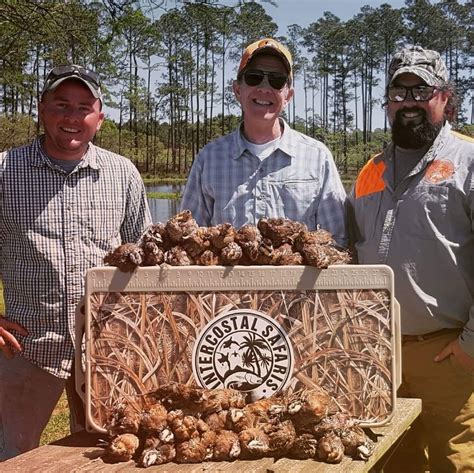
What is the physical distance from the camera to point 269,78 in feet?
9.12

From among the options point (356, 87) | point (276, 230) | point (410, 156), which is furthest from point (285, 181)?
point (356, 87)

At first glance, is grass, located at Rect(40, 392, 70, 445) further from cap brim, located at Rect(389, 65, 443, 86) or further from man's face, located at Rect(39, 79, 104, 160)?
cap brim, located at Rect(389, 65, 443, 86)

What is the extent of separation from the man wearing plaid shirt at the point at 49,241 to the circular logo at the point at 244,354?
1.06 m

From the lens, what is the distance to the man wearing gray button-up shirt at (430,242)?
2707mm

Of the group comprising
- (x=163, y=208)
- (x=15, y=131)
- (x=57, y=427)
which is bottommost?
(x=57, y=427)

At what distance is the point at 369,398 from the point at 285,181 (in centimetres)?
111

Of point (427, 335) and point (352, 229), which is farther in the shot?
point (352, 229)

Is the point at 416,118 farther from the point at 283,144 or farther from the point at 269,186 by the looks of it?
the point at 269,186

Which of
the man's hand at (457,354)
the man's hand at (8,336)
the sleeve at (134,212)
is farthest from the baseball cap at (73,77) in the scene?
the man's hand at (457,354)

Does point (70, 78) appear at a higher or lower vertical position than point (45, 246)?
higher

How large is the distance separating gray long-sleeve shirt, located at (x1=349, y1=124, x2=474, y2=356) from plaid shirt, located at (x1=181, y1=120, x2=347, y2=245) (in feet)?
0.80

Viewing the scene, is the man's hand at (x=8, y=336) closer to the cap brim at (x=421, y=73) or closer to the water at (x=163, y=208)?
the cap brim at (x=421, y=73)

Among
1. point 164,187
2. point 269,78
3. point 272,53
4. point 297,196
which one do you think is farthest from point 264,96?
point 164,187

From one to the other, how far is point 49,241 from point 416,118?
163cm
